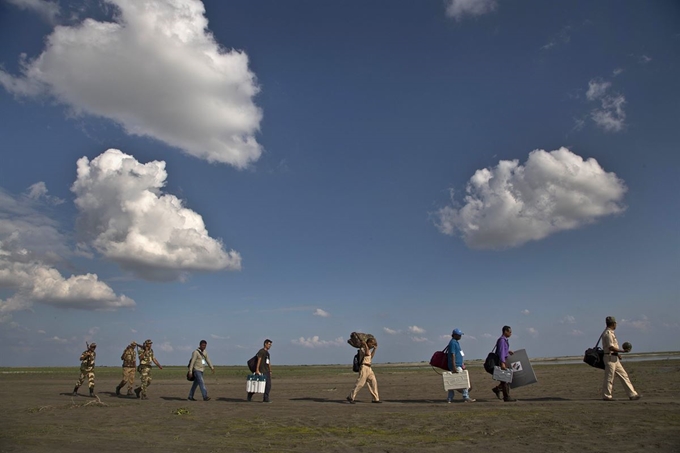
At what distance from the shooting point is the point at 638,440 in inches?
349

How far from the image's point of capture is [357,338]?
16719 mm

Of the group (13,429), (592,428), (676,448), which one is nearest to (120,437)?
(13,429)

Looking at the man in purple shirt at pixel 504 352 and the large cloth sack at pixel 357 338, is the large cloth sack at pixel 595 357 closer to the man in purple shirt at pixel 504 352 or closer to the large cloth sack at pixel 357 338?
the man in purple shirt at pixel 504 352

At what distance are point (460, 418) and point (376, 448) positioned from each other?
370 cm

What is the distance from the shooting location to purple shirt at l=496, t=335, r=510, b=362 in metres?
15.4

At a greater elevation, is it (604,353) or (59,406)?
(604,353)

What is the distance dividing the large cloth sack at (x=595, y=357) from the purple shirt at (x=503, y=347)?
7.27ft

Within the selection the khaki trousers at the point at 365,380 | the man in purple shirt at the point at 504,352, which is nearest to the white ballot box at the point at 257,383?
the khaki trousers at the point at 365,380

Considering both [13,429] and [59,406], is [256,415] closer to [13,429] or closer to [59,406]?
[13,429]

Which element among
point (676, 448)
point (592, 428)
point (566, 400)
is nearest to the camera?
point (676, 448)

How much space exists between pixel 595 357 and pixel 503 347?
2.58 m

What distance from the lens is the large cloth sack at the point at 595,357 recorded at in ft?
48.1

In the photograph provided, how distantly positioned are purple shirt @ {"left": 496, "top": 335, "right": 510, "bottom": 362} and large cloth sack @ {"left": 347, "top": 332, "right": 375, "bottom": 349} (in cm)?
406

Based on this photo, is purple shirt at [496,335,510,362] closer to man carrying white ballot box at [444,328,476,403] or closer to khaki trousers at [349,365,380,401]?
man carrying white ballot box at [444,328,476,403]
